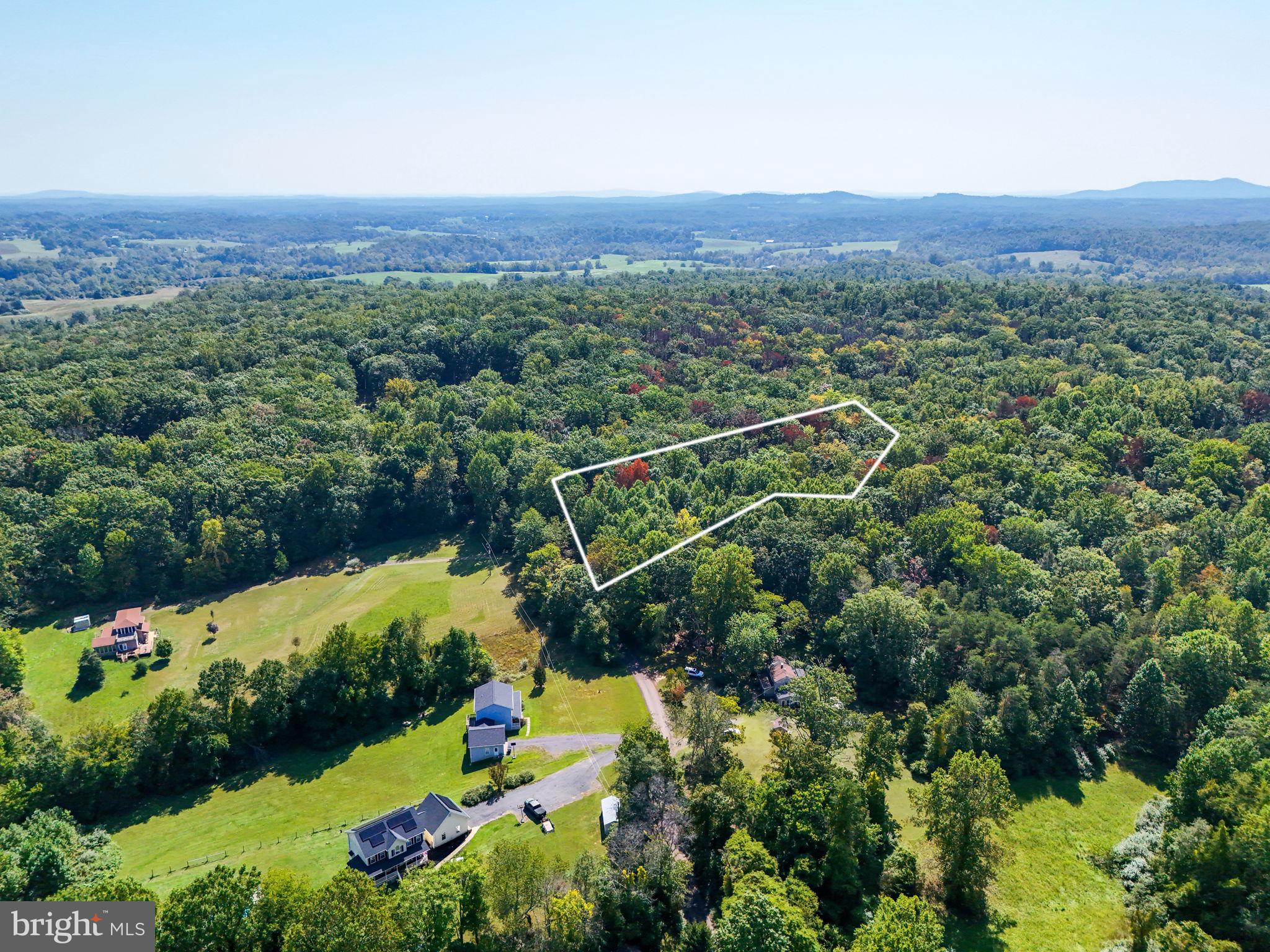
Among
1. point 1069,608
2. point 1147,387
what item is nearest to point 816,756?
point 1069,608

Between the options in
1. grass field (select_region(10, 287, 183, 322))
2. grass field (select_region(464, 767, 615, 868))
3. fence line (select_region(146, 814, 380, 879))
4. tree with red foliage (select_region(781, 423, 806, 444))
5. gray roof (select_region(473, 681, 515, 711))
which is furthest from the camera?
grass field (select_region(10, 287, 183, 322))

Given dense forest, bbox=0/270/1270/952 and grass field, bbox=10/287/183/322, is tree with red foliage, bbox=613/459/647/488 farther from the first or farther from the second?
grass field, bbox=10/287/183/322

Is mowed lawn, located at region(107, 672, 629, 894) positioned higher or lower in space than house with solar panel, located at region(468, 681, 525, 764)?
lower

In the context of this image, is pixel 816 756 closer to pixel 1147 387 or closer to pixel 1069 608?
pixel 1069 608

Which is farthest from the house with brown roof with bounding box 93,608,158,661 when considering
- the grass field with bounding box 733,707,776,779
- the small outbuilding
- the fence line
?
the grass field with bounding box 733,707,776,779

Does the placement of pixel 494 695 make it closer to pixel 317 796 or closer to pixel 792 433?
pixel 317 796

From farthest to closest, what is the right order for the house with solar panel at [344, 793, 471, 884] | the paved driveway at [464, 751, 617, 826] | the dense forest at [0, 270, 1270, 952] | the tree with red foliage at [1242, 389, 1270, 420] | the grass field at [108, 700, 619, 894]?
the tree with red foliage at [1242, 389, 1270, 420]
the paved driveway at [464, 751, 617, 826]
the grass field at [108, 700, 619, 894]
the house with solar panel at [344, 793, 471, 884]
the dense forest at [0, 270, 1270, 952]

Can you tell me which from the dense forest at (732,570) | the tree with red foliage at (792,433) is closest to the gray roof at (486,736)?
the dense forest at (732,570)

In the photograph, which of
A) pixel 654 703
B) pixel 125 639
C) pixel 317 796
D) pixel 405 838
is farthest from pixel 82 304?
pixel 405 838

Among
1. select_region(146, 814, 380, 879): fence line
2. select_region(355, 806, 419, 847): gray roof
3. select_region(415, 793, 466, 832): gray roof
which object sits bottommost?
select_region(146, 814, 380, 879): fence line
